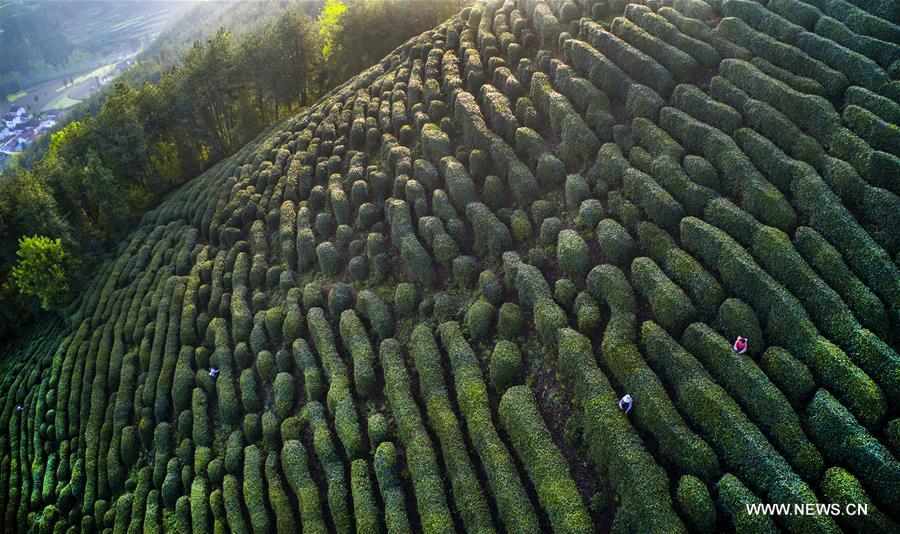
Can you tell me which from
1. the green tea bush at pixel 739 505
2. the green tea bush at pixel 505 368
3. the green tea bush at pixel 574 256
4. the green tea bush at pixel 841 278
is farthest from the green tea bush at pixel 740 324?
the green tea bush at pixel 505 368

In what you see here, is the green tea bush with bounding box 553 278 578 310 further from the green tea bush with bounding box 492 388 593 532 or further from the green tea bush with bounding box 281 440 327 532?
the green tea bush with bounding box 281 440 327 532

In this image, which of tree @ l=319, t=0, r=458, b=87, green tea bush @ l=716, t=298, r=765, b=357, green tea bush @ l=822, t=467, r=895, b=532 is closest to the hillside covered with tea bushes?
green tea bush @ l=822, t=467, r=895, b=532

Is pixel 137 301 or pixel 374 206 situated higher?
pixel 374 206

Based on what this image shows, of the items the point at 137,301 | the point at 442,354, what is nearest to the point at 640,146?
the point at 442,354

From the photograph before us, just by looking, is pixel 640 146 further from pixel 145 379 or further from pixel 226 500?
pixel 145 379

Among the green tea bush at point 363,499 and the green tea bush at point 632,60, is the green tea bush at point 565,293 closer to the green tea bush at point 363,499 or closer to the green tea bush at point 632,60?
the green tea bush at point 363,499

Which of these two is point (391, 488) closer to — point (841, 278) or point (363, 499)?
point (363, 499)

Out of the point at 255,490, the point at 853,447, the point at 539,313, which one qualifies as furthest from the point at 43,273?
the point at 853,447
